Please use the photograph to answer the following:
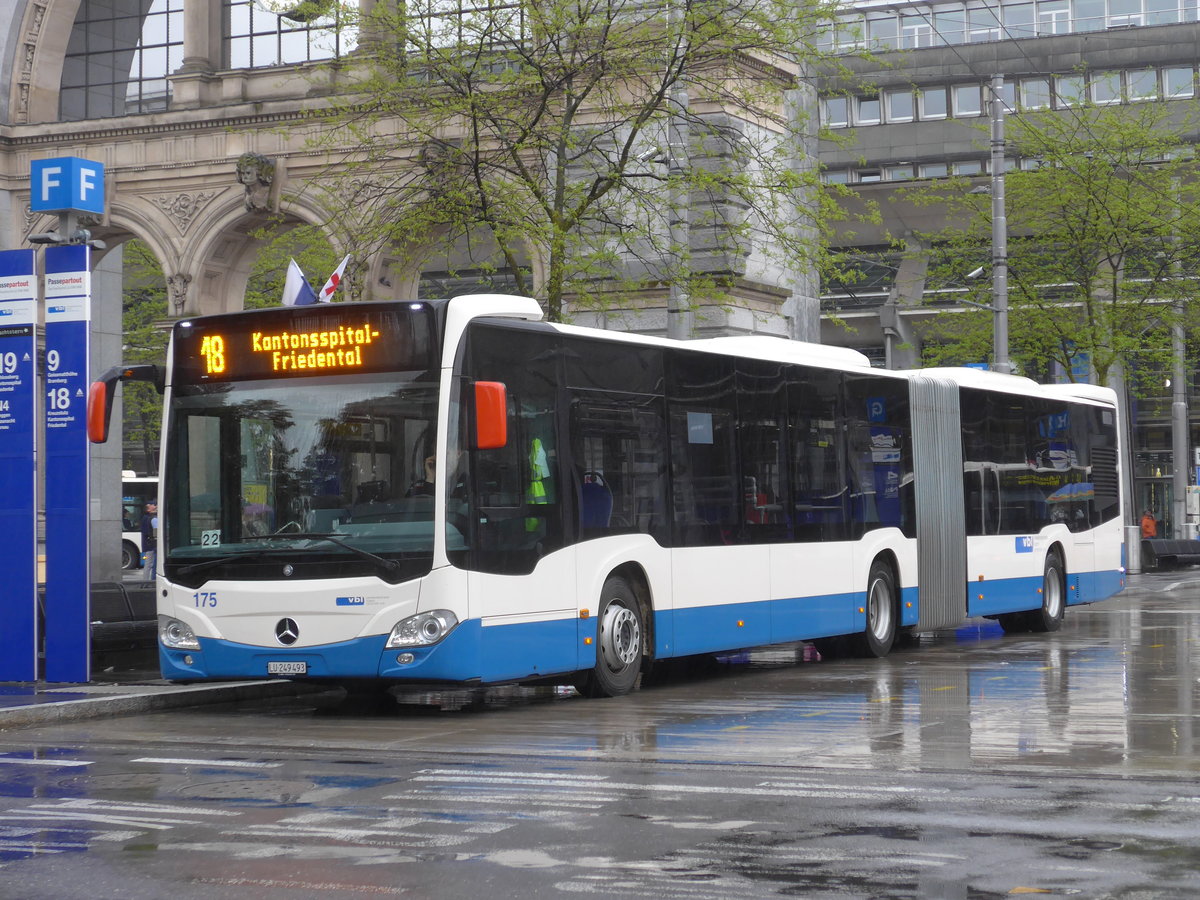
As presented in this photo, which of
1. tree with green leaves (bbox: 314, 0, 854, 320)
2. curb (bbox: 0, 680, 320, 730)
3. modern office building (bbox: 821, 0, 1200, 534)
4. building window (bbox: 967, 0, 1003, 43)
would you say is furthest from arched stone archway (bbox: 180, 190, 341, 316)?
building window (bbox: 967, 0, 1003, 43)

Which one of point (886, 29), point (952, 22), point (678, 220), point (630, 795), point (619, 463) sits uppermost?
point (952, 22)

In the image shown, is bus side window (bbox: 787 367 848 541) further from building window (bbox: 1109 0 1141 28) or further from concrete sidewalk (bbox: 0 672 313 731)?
building window (bbox: 1109 0 1141 28)

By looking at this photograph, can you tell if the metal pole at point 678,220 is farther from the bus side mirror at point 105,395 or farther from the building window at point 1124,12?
the building window at point 1124,12

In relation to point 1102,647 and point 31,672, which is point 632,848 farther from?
point 1102,647

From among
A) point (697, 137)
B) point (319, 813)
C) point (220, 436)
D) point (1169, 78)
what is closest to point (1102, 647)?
point (697, 137)

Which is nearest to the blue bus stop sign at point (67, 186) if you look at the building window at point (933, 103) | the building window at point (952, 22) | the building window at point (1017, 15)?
the building window at point (933, 103)

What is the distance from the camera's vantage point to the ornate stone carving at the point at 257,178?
93.7ft

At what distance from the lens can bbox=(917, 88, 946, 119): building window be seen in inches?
2459

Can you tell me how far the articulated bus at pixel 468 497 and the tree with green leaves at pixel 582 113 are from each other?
5.27 meters

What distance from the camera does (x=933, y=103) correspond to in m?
62.8

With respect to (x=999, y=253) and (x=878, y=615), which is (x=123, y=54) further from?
(x=878, y=615)

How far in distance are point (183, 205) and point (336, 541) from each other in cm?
1763

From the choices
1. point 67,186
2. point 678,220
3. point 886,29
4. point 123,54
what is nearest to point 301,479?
point 67,186

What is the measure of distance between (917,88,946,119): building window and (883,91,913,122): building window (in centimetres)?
49
